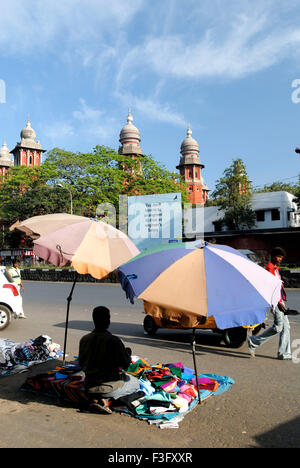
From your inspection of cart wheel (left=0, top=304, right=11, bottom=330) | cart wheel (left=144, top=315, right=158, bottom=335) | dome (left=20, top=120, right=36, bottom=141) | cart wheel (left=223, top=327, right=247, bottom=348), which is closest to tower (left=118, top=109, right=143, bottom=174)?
dome (left=20, top=120, right=36, bottom=141)

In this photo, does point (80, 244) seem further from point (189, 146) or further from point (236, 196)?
point (189, 146)

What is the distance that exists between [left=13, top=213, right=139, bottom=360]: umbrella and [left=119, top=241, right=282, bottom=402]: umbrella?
58cm

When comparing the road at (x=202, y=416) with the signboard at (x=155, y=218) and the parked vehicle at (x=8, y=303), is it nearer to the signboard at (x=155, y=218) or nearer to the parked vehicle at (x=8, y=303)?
the parked vehicle at (x=8, y=303)

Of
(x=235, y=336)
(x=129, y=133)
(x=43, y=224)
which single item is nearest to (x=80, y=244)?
(x=43, y=224)

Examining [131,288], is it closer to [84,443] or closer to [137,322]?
[84,443]

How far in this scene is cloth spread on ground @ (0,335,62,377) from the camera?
6.05m

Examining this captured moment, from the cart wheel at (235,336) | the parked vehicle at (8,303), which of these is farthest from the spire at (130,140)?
the cart wheel at (235,336)

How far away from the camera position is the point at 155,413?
13.7 feet

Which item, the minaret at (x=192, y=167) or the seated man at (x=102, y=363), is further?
the minaret at (x=192, y=167)

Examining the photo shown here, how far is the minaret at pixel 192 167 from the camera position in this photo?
82062 mm

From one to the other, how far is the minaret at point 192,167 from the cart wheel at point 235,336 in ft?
244

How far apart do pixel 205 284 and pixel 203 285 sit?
0.08 ft
